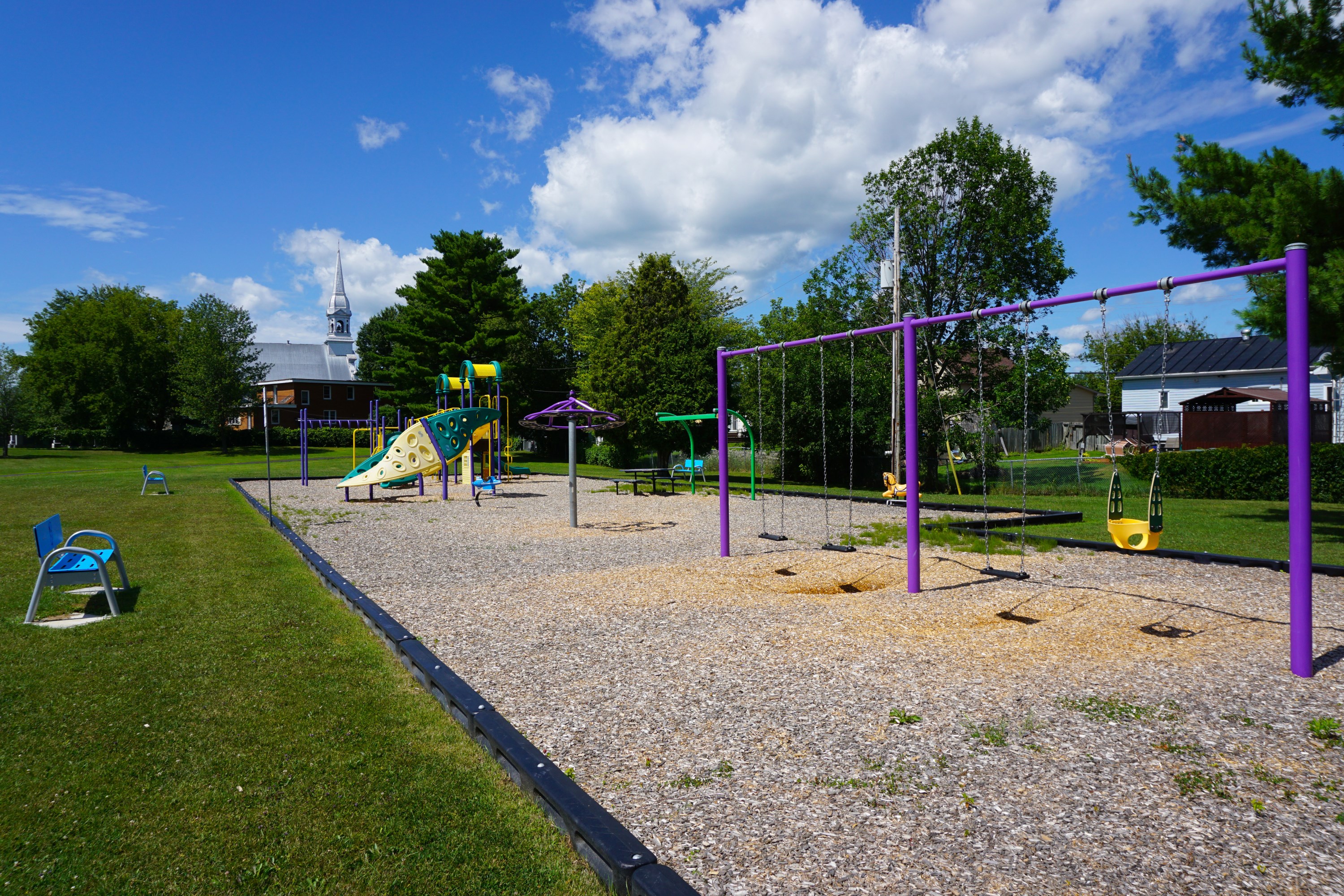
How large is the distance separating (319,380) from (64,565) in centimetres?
7059

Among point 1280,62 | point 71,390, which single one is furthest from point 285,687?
point 71,390

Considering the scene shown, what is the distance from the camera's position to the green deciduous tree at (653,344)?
1198 inches

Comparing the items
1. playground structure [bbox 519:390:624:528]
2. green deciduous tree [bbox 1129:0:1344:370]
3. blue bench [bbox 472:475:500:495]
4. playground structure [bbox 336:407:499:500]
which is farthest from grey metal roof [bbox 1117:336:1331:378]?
playground structure [bbox 336:407:499:500]

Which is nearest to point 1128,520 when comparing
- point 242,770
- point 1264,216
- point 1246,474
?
point 1264,216

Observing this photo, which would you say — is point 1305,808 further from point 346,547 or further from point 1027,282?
point 1027,282

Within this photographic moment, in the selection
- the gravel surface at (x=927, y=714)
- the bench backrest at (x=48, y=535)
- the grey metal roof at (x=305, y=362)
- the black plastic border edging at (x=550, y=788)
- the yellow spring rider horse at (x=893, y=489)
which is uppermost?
the grey metal roof at (x=305, y=362)

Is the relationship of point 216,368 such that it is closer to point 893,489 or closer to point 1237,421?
point 893,489

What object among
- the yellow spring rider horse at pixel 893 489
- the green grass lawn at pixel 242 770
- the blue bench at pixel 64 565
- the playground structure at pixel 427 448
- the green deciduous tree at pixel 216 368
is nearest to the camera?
the green grass lawn at pixel 242 770

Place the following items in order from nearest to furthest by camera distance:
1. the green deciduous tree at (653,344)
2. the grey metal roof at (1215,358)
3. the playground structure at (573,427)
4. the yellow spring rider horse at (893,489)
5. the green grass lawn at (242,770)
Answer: the green grass lawn at (242,770) < the playground structure at (573,427) < the yellow spring rider horse at (893,489) < the green deciduous tree at (653,344) < the grey metal roof at (1215,358)

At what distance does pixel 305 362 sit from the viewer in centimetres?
7744

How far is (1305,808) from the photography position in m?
3.24

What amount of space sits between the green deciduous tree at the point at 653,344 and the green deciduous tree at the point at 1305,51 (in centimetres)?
2057

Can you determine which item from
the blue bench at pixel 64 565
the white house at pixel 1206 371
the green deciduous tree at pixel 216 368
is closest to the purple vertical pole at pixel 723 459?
the blue bench at pixel 64 565

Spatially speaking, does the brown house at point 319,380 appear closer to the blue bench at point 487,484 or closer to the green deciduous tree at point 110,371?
the green deciduous tree at point 110,371
